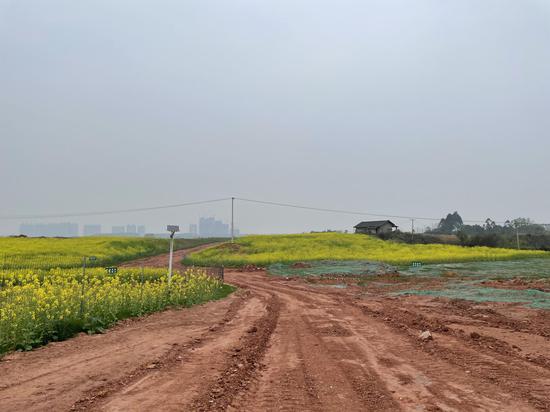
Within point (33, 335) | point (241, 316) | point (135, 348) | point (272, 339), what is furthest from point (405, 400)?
point (241, 316)

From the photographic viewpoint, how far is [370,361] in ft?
→ 24.3

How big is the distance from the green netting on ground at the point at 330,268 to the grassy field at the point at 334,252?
2.31 meters

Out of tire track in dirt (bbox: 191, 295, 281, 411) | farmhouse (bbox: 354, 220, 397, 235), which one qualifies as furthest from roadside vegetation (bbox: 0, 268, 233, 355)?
→ farmhouse (bbox: 354, 220, 397, 235)

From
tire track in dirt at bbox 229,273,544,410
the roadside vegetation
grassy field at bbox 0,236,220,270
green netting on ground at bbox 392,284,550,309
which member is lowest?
green netting on ground at bbox 392,284,550,309

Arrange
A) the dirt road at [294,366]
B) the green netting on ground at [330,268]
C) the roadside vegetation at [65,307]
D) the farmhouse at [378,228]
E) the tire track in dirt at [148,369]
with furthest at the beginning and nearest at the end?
the farmhouse at [378,228]
the green netting on ground at [330,268]
the roadside vegetation at [65,307]
the dirt road at [294,366]
the tire track in dirt at [148,369]

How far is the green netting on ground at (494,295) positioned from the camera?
15039mm

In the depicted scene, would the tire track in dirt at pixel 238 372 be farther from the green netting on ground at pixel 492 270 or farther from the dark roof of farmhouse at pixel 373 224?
the dark roof of farmhouse at pixel 373 224

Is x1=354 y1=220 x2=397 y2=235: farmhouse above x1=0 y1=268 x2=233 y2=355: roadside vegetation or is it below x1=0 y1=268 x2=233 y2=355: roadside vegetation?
above

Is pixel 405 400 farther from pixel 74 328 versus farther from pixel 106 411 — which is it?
pixel 74 328

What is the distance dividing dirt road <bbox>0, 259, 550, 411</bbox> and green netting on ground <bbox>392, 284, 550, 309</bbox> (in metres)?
2.84

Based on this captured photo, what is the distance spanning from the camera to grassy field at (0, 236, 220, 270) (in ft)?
88.8

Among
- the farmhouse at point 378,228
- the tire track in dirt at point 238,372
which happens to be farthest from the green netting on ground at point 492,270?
the farmhouse at point 378,228

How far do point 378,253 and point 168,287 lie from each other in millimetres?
31168

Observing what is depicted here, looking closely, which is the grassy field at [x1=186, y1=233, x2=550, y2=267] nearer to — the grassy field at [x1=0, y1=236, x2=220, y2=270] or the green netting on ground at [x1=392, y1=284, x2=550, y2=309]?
the grassy field at [x1=0, y1=236, x2=220, y2=270]
